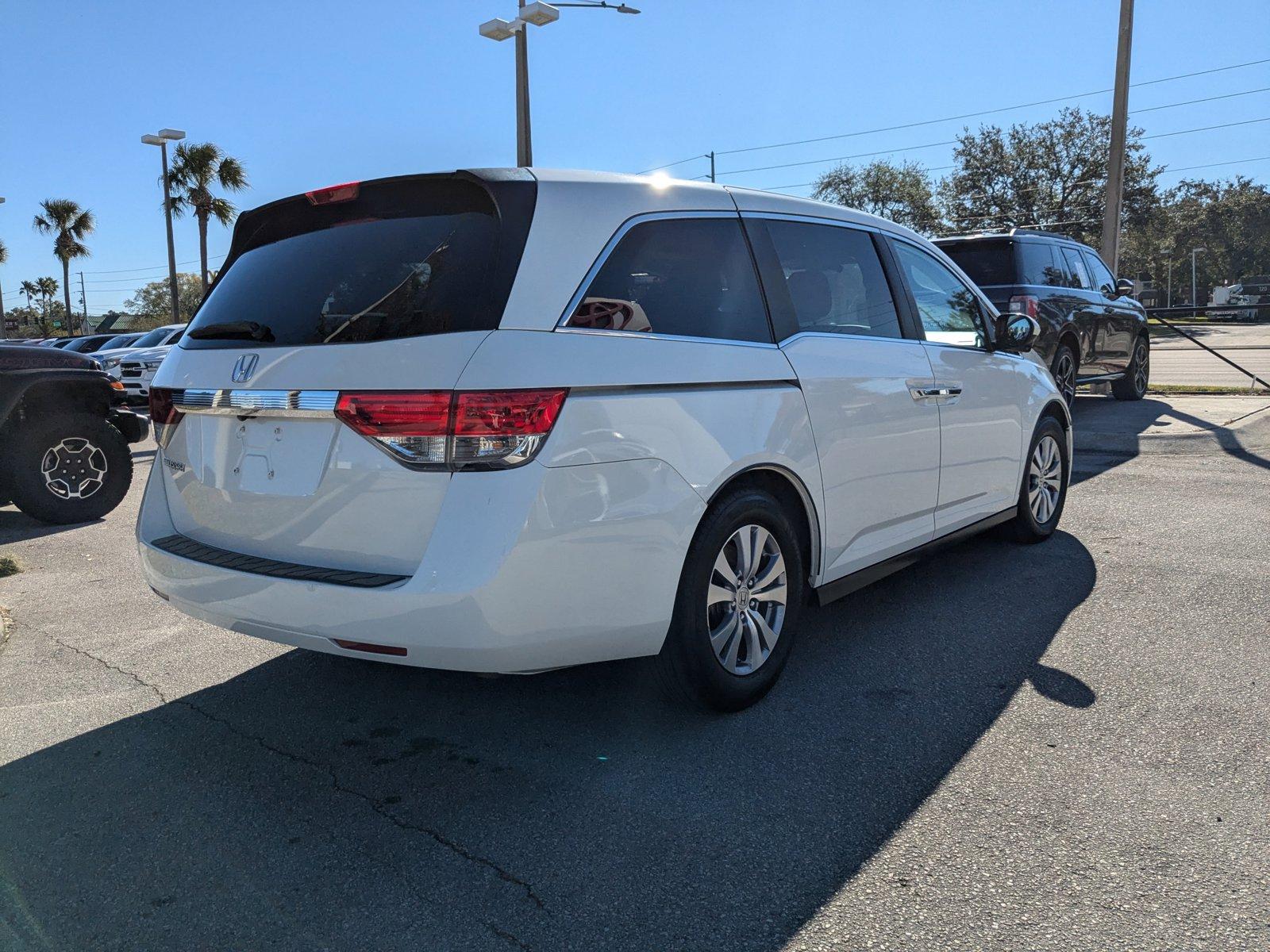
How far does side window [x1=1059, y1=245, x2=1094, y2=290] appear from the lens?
10914 millimetres

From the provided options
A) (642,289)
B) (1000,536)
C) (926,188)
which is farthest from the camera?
(926,188)

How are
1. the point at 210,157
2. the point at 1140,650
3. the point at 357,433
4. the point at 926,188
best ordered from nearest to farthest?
the point at 357,433 → the point at 1140,650 → the point at 210,157 → the point at 926,188

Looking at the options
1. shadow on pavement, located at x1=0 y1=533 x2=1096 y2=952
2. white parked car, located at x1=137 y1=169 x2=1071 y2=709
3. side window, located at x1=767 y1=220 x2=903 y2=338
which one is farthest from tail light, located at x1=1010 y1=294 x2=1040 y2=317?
white parked car, located at x1=137 y1=169 x2=1071 y2=709

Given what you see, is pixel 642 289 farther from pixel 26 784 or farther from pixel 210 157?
pixel 210 157

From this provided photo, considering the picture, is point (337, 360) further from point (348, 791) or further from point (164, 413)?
point (348, 791)

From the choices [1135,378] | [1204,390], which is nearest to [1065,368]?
[1135,378]

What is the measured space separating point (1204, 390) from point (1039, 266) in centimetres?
447

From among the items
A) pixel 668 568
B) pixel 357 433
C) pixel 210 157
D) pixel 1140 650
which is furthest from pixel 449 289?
pixel 210 157

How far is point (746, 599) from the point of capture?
3426 millimetres

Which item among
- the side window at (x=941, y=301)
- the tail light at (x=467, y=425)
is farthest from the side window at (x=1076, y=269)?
the tail light at (x=467, y=425)

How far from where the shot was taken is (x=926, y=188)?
57.2 metres

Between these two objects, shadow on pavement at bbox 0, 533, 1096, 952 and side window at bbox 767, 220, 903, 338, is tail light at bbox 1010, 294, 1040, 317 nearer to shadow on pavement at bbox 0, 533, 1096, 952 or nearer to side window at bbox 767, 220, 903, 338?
side window at bbox 767, 220, 903, 338

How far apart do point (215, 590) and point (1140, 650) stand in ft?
11.3

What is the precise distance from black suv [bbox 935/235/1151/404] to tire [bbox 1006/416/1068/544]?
3359mm
